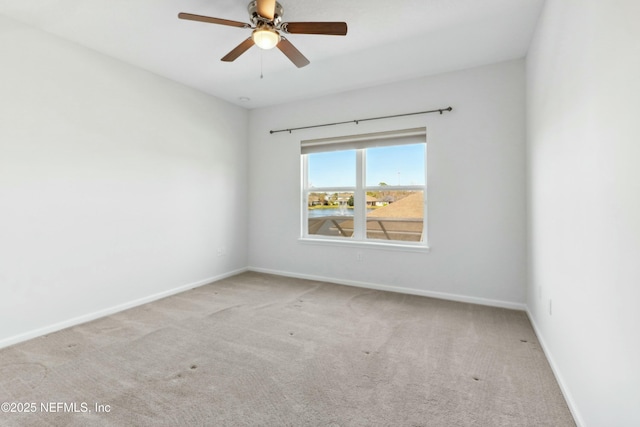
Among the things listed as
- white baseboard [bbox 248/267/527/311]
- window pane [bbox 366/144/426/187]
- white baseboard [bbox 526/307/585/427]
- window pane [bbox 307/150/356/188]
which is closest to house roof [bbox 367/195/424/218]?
window pane [bbox 366/144/426/187]

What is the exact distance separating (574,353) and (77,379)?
306 cm

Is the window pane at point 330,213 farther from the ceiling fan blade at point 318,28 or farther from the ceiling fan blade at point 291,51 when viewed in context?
the ceiling fan blade at point 318,28

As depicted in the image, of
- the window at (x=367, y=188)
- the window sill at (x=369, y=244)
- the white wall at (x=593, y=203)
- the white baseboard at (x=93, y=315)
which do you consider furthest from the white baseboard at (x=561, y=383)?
the white baseboard at (x=93, y=315)

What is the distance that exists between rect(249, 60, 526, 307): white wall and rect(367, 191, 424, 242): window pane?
237mm

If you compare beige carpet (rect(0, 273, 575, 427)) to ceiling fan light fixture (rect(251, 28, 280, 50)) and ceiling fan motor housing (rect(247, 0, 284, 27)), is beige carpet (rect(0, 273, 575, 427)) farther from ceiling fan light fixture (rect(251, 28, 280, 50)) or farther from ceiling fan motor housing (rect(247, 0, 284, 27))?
→ ceiling fan motor housing (rect(247, 0, 284, 27))

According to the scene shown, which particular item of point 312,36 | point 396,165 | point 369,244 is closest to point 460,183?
point 396,165

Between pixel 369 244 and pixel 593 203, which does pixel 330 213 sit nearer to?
pixel 369 244

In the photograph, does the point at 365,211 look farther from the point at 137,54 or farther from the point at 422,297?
the point at 137,54

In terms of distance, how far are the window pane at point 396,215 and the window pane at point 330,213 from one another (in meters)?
0.33

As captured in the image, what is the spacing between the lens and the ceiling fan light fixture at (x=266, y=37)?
215 centimetres

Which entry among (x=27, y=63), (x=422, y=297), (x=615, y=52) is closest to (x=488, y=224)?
(x=422, y=297)

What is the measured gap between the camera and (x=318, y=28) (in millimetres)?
2066

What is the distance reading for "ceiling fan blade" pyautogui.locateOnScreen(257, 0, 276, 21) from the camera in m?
2.02

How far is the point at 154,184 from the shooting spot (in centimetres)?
351
